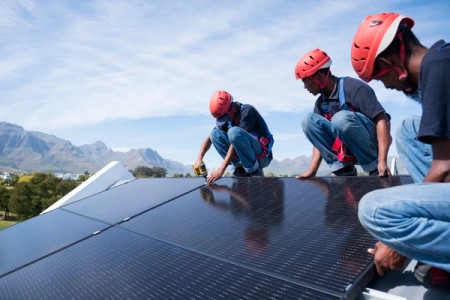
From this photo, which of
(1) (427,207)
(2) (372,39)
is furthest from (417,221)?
(2) (372,39)

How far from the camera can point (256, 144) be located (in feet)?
19.4

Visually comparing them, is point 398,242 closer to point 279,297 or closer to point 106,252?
point 279,297

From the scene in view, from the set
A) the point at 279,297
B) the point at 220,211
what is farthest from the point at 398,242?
the point at 220,211

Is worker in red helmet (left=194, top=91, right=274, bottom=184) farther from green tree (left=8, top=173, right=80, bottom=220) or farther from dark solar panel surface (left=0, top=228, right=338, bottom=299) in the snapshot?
green tree (left=8, top=173, right=80, bottom=220)

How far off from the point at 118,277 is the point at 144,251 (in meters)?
0.41

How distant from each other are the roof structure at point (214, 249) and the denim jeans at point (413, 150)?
1.58 ft

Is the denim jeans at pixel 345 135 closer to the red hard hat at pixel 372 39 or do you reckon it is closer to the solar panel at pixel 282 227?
the solar panel at pixel 282 227

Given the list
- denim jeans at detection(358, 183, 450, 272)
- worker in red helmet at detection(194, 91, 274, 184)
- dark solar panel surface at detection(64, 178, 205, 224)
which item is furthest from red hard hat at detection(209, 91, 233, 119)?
denim jeans at detection(358, 183, 450, 272)

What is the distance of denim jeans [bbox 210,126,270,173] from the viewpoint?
5621 mm

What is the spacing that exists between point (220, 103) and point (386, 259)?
446cm

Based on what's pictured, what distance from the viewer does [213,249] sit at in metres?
2.25

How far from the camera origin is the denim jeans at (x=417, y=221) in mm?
1466

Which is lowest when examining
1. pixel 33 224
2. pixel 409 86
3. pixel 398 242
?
pixel 33 224

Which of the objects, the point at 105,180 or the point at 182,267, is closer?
the point at 182,267
